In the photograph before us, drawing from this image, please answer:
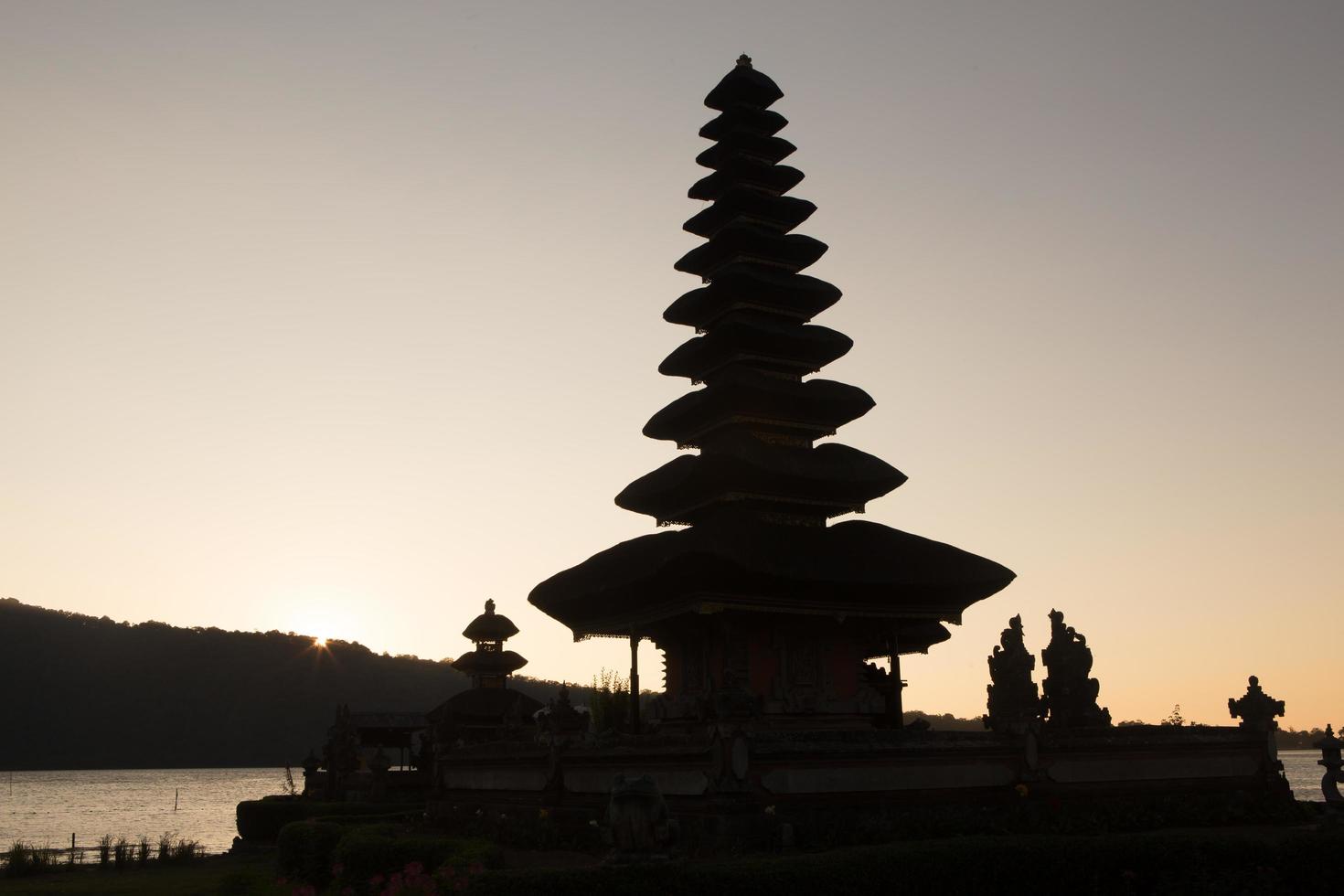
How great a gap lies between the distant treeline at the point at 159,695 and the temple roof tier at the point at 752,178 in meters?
142

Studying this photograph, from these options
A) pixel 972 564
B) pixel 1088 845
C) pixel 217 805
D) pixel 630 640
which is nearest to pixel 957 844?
pixel 1088 845

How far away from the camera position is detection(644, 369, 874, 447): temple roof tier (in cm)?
3372

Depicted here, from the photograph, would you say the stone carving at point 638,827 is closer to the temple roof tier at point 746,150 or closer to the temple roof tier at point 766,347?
the temple roof tier at point 766,347

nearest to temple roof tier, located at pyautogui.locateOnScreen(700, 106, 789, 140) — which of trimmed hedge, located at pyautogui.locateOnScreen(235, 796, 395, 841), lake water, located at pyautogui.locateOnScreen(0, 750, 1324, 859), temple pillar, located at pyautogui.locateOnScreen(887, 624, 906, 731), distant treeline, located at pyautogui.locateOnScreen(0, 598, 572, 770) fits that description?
temple pillar, located at pyautogui.locateOnScreen(887, 624, 906, 731)

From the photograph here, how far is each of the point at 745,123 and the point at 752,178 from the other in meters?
2.17

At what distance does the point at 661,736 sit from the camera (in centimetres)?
2503

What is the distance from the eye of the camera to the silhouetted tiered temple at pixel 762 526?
29.9 meters

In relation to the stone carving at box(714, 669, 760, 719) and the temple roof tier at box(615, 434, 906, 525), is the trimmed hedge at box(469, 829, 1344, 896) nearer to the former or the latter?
the stone carving at box(714, 669, 760, 719)

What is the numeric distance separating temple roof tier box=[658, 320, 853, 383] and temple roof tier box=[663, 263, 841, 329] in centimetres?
59

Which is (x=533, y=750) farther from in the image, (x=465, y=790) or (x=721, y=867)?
(x=721, y=867)

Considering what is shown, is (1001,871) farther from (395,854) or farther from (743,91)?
(743,91)

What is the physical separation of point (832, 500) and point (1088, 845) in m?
16.0

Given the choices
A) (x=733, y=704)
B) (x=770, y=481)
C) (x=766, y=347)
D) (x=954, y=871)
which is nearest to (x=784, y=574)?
(x=770, y=481)

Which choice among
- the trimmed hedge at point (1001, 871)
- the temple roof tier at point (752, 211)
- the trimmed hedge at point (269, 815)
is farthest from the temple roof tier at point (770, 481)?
the trimmed hedge at point (269, 815)
